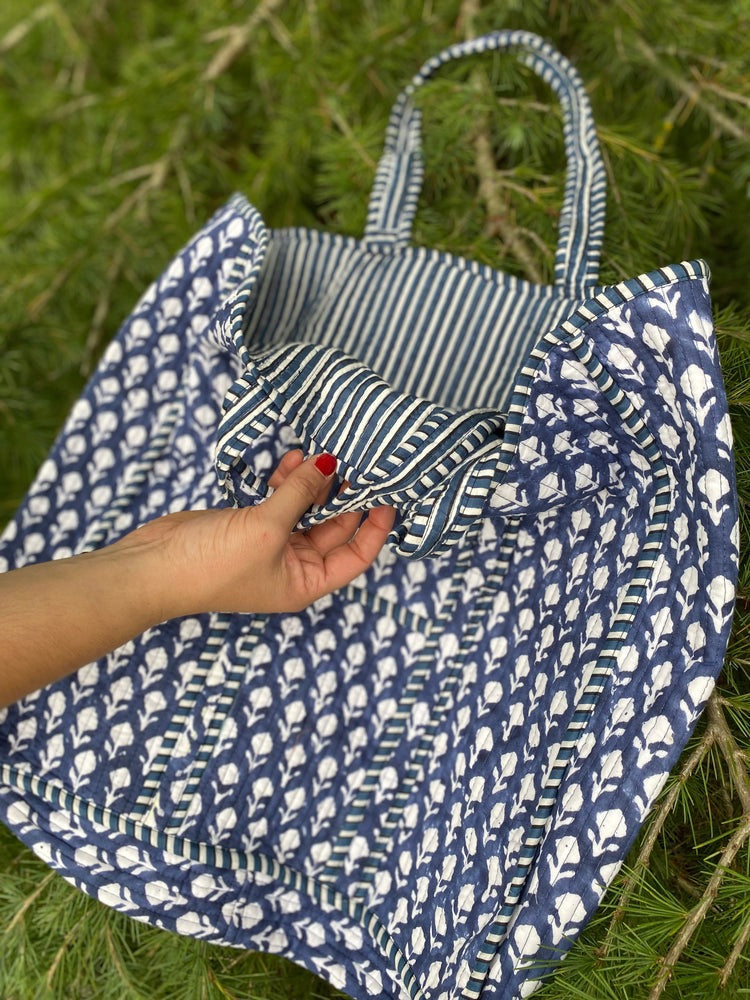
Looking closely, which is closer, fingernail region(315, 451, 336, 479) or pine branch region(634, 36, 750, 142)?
fingernail region(315, 451, 336, 479)

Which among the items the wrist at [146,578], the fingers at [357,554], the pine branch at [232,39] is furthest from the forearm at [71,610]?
the pine branch at [232,39]

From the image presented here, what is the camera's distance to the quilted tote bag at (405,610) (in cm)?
49

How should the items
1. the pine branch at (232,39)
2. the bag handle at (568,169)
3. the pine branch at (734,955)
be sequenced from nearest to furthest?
the pine branch at (734,955), the bag handle at (568,169), the pine branch at (232,39)

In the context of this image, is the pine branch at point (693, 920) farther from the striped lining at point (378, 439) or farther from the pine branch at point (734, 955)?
the striped lining at point (378, 439)

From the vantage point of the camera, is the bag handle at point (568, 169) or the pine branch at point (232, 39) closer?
the bag handle at point (568, 169)

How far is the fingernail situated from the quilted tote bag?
2 centimetres

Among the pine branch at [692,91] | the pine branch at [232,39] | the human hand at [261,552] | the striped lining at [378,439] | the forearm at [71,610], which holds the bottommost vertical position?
the forearm at [71,610]

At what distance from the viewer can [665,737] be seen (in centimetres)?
48

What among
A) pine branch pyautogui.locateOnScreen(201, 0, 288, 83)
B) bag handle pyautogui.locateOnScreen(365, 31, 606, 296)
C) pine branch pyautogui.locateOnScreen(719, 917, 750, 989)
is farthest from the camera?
pine branch pyautogui.locateOnScreen(201, 0, 288, 83)

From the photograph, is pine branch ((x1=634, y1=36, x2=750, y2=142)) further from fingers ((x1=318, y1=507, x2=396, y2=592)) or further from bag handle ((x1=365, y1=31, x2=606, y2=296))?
fingers ((x1=318, y1=507, x2=396, y2=592))

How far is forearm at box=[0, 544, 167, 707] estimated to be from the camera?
1.68 feet

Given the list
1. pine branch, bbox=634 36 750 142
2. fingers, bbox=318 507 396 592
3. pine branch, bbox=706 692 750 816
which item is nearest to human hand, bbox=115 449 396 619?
fingers, bbox=318 507 396 592

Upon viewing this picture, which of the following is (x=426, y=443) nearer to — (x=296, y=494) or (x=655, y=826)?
(x=296, y=494)

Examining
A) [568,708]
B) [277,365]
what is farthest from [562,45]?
[568,708]
